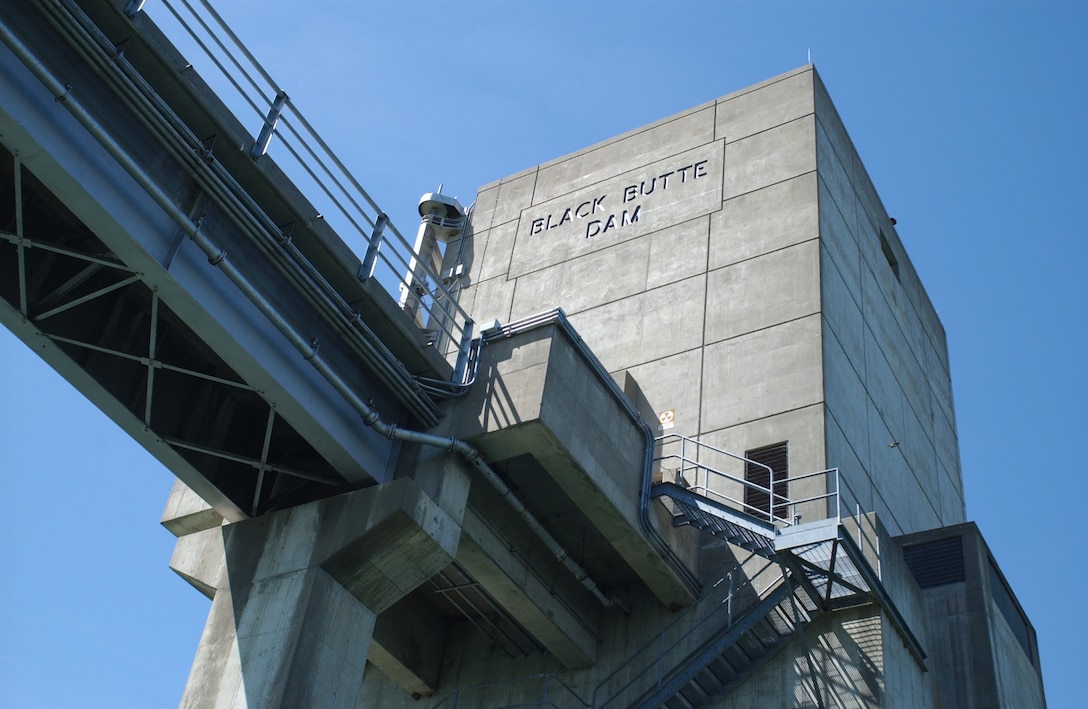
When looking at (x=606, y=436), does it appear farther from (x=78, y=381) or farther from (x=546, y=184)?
(x=546, y=184)

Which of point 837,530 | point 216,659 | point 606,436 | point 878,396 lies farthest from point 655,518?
point 878,396

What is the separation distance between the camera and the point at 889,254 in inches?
1436

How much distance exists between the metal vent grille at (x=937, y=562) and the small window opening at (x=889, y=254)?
13.2 metres

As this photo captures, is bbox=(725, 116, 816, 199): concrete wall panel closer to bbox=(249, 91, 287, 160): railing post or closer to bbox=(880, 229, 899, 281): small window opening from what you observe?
bbox=(880, 229, 899, 281): small window opening

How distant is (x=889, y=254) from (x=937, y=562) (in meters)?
14.2

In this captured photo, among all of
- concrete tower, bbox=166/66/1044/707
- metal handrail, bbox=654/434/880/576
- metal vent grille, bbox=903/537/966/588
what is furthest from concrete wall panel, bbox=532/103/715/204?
metal vent grille, bbox=903/537/966/588

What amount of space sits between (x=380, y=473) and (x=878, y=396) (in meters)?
Result: 14.9

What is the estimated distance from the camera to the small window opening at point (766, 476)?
24359 millimetres

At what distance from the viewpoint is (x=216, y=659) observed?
61.6 ft

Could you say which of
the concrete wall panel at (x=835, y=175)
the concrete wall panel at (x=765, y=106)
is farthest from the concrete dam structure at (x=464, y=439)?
the concrete wall panel at (x=765, y=106)

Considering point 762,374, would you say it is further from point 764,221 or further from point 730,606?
point 730,606

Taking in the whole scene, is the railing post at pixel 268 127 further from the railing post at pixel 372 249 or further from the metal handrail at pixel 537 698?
the metal handrail at pixel 537 698

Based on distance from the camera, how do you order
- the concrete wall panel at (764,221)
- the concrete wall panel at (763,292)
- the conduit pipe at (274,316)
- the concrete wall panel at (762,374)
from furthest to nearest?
the concrete wall panel at (764,221), the concrete wall panel at (763,292), the concrete wall panel at (762,374), the conduit pipe at (274,316)

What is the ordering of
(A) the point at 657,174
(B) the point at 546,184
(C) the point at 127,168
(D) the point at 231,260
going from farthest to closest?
(B) the point at 546,184 → (A) the point at 657,174 → (D) the point at 231,260 → (C) the point at 127,168
